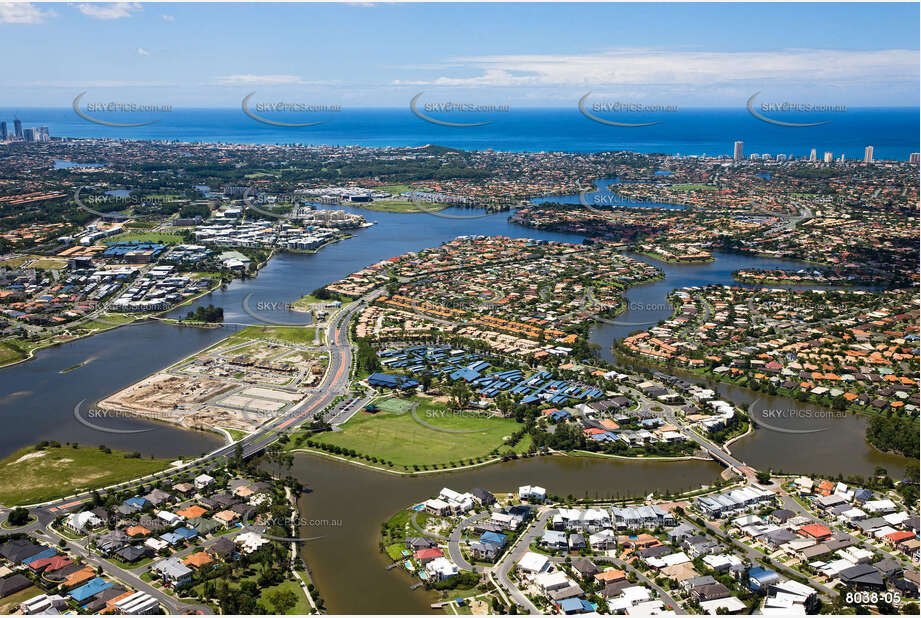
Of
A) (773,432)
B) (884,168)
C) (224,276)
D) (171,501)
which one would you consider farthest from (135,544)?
(884,168)

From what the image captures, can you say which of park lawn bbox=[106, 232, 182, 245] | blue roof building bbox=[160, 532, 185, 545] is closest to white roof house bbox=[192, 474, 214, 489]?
blue roof building bbox=[160, 532, 185, 545]

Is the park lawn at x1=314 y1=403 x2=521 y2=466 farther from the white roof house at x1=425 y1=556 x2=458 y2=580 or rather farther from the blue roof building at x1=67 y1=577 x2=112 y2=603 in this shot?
the blue roof building at x1=67 y1=577 x2=112 y2=603

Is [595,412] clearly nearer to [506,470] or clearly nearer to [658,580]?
[506,470]

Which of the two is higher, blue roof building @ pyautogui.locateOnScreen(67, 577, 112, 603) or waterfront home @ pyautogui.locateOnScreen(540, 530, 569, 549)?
waterfront home @ pyautogui.locateOnScreen(540, 530, 569, 549)

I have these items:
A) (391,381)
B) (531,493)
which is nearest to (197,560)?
(531,493)

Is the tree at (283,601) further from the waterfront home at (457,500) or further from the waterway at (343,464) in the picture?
the waterfront home at (457,500)

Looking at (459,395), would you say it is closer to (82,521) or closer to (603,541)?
(603,541)
